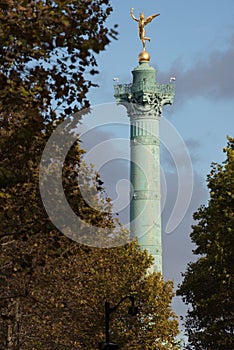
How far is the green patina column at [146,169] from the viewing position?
9650cm

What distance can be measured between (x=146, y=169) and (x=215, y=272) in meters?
47.9

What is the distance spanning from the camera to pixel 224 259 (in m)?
48.4

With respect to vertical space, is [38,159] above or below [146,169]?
below

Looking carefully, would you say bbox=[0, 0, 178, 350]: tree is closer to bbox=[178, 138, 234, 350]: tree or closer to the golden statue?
bbox=[178, 138, 234, 350]: tree

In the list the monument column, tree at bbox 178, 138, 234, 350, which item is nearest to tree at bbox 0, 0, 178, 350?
tree at bbox 178, 138, 234, 350

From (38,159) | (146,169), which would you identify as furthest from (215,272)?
(146,169)

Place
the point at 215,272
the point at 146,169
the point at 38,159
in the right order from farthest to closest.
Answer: the point at 146,169, the point at 215,272, the point at 38,159

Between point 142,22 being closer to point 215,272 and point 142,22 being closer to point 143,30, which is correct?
point 143,30

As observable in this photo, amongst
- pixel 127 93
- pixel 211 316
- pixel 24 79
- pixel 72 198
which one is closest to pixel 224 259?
pixel 211 316

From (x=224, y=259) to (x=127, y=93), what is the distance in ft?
189

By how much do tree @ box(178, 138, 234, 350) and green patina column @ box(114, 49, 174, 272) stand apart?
34.6 metres

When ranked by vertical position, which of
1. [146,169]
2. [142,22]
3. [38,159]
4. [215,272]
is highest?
[142,22]

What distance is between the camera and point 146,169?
3831 inches

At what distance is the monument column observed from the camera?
317ft
